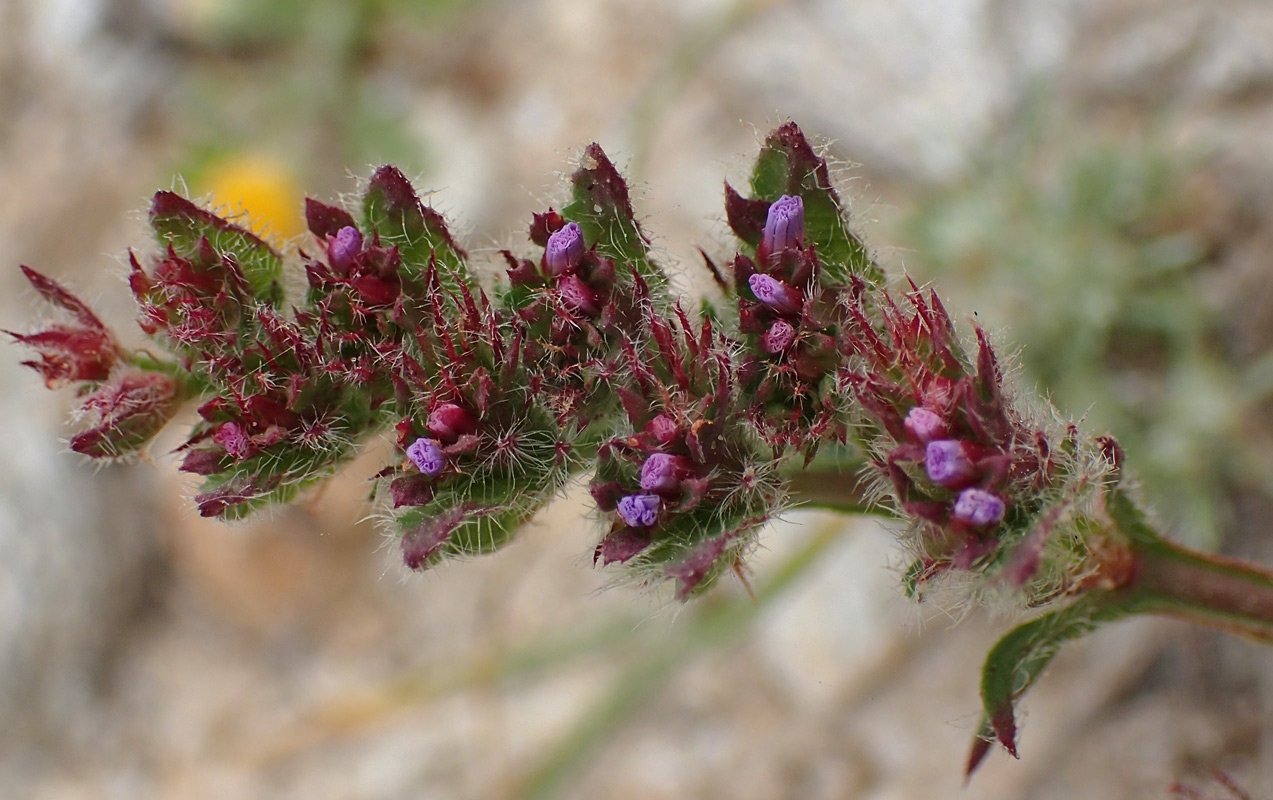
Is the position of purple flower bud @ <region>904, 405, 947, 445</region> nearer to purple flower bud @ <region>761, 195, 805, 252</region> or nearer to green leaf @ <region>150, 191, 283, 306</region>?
purple flower bud @ <region>761, 195, 805, 252</region>

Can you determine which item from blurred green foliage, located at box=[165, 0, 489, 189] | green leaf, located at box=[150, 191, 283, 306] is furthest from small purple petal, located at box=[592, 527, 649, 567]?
blurred green foliage, located at box=[165, 0, 489, 189]

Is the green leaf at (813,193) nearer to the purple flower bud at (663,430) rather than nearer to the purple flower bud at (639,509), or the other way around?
the purple flower bud at (663,430)

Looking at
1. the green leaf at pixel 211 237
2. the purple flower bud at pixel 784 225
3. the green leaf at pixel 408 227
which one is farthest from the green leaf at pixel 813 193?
the green leaf at pixel 211 237

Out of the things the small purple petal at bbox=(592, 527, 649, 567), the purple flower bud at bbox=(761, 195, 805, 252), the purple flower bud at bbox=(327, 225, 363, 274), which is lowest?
the small purple petal at bbox=(592, 527, 649, 567)

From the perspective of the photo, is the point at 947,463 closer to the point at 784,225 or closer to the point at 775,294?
the point at 775,294

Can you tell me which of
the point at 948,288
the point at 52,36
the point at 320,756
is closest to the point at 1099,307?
the point at 948,288

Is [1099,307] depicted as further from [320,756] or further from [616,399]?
[320,756]
